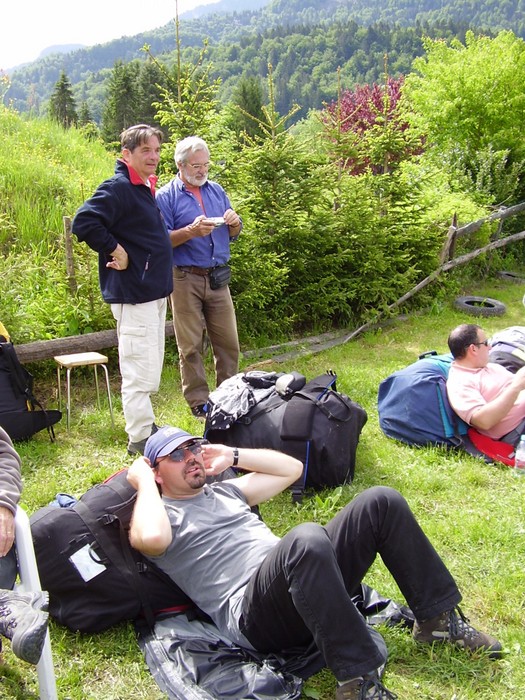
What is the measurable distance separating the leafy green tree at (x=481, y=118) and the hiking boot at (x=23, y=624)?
Answer: 1142 centimetres

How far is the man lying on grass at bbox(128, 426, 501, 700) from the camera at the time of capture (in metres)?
2.53

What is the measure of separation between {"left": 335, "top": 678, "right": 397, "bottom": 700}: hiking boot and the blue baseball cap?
→ 117 cm

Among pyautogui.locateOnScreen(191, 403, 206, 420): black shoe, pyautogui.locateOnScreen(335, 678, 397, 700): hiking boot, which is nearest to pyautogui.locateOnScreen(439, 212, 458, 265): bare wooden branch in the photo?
pyautogui.locateOnScreen(191, 403, 206, 420): black shoe

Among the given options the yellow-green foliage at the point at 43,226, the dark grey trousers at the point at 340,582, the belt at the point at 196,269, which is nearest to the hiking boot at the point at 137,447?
the belt at the point at 196,269

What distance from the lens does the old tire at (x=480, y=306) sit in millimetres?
9156

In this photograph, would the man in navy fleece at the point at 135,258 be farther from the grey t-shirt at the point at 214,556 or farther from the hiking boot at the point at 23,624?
the hiking boot at the point at 23,624

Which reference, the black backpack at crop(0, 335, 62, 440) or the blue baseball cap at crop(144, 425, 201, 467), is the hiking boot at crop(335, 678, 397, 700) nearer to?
the blue baseball cap at crop(144, 425, 201, 467)

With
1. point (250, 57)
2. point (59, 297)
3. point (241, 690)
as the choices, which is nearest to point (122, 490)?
point (241, 690)

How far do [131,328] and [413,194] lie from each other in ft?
18.1

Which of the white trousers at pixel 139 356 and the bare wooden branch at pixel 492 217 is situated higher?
the white trousers at pixel 139 356

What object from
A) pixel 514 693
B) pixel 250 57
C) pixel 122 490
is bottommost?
pixel 514 693

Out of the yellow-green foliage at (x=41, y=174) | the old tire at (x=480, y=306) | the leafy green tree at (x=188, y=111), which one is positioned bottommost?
the old tire at (x=480, y=306)

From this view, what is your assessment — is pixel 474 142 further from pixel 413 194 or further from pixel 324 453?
pixel 324 453

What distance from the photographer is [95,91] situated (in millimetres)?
124000
